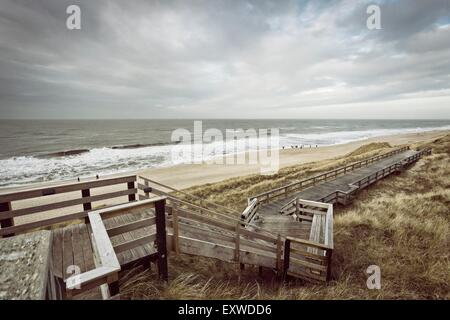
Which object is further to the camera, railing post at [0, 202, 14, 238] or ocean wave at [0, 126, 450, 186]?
ocean wave at [0, 126, 450, 186]

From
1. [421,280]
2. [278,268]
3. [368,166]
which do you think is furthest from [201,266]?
[368,166]

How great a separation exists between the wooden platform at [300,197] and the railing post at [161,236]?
4.87 metres

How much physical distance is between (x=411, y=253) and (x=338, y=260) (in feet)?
6.31

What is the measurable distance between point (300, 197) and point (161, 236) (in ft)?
32.8

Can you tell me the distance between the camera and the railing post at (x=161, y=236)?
149 inches

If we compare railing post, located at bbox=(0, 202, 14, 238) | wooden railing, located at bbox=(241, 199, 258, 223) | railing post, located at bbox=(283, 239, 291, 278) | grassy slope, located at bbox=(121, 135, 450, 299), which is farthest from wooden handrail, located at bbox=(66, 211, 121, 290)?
wooden railing, located at bbox=(241, 199, 258, 223)

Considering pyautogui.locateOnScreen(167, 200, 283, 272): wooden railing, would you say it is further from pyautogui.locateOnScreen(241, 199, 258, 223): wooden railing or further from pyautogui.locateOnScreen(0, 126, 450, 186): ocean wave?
pyautogui.locateOnScreen(0, 126, 450, 186): ocean wave

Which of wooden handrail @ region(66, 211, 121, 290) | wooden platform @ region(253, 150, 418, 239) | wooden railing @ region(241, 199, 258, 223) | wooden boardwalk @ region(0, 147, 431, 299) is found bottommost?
wooden platform @ region(253, 150, 418, 239)

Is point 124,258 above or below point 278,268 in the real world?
above

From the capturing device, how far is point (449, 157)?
922 inches

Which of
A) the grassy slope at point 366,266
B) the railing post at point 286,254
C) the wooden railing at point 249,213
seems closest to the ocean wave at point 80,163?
the wooden railing at point 249,213

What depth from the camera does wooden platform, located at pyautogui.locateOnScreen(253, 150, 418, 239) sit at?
789 cm
